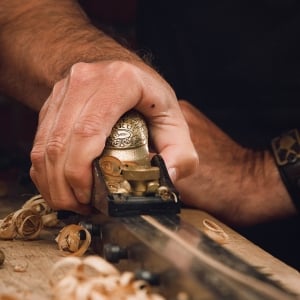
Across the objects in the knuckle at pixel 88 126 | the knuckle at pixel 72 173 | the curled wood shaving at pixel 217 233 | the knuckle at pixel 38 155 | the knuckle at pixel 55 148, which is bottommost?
the curled wood shaving at pixel 217 233

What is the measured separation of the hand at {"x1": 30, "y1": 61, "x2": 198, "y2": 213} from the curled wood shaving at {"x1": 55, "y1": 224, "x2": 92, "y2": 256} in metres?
0.05

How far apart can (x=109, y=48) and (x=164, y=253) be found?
64 cm

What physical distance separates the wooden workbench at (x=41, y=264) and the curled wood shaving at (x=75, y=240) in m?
0.02

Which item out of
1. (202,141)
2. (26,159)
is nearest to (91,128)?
(202,141)

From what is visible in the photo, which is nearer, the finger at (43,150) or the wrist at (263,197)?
the finger at (43,150)

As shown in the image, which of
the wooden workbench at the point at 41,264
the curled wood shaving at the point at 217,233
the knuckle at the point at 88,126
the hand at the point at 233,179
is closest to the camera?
the wooden workbench at the point at 41,264

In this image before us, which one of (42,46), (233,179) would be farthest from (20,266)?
(233,179)

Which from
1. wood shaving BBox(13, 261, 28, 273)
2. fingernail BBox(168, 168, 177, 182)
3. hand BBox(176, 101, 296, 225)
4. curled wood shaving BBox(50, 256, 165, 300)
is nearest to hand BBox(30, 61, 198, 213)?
fingernail BBox(168, 168, 177, 182)

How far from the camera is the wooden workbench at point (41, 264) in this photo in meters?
0.99

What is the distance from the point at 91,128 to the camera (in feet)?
3.76

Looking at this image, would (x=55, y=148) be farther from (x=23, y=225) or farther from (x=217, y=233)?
(x=217, y=233)

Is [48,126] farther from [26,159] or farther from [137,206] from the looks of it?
[26,159]

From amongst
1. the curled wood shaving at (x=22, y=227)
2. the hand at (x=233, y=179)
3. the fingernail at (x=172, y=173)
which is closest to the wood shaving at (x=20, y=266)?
the curled wood shaving at (x=22, y=227)

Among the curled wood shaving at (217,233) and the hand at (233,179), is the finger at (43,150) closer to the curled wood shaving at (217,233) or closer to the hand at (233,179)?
the curled wood shaving at (217,233)
